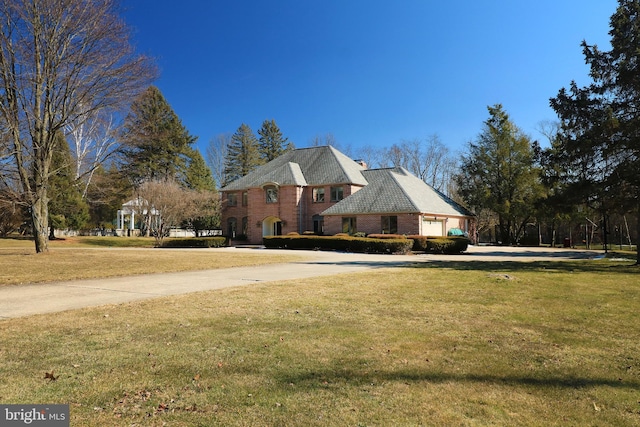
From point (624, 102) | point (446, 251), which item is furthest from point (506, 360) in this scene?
point (446, 251)

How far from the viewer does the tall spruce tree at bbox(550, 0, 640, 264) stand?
55.4ft

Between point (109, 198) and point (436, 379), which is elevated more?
point (109, 198)

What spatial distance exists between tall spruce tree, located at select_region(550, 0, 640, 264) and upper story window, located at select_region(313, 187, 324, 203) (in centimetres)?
2476

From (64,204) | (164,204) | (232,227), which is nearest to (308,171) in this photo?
(232,227)

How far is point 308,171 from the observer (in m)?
43.9

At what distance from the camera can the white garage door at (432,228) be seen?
33.9 metres

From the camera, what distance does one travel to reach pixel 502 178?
44.6m

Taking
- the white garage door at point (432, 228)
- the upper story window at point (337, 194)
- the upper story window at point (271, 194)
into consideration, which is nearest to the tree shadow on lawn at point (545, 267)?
the white garage door at point (432, 228)

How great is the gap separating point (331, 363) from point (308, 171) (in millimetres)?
39913

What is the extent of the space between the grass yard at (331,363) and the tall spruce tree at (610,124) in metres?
11.7

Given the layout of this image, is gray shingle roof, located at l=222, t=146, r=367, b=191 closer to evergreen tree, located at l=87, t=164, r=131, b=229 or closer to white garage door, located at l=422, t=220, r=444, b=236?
white garage door, located at l=422, t=220, r=444, b=236

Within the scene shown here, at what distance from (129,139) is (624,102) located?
76.1ft

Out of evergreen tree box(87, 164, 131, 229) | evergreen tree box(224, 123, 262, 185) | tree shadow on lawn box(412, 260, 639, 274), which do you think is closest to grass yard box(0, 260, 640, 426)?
tree shadow on lawn box(412, 260, 639, 274)

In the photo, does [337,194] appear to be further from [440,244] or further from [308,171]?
[440,244]
